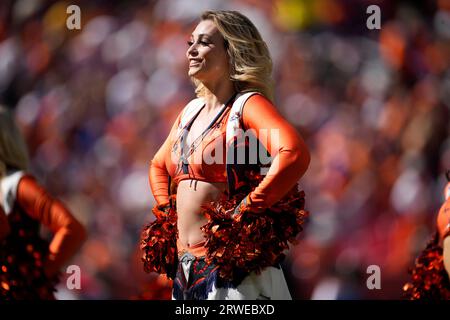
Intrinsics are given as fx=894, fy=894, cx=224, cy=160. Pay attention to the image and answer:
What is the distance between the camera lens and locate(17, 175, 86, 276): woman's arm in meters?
5.04

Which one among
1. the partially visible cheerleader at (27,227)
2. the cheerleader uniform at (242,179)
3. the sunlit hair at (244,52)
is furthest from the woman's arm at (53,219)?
the sunlit hair at (244,52)

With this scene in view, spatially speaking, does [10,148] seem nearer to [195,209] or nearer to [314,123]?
[314,123]

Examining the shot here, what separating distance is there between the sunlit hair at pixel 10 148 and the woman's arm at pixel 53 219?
102 mm

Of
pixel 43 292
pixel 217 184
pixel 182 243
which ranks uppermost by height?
pixel 217 184

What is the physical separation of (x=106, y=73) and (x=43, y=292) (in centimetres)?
162

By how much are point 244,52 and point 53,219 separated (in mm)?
2176

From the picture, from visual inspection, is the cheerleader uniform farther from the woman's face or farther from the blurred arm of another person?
the blurred arm of another person

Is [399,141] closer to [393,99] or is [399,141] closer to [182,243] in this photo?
[393,99]

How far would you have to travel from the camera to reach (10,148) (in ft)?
16.6

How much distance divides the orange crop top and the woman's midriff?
0.03 meters

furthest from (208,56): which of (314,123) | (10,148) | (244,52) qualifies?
(314,123)

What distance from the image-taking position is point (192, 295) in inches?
132

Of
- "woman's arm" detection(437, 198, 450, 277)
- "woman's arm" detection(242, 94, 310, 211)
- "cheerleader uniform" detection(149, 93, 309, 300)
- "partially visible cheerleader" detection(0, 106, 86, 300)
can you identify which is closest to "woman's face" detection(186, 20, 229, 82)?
"cheerleader uniform" detection(149, 93, 309, 300)
